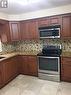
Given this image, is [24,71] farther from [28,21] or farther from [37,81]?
[28,21]

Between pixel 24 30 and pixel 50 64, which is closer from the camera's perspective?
pixel 50 64

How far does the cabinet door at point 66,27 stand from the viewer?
10.9 ft

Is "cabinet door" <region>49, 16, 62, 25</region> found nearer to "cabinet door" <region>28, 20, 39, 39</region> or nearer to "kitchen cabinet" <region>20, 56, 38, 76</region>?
"cabinet door" <region>28, 20, 39, 39</region>

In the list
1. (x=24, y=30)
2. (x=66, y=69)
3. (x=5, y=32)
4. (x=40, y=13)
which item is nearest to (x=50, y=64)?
(x=66, y=69)

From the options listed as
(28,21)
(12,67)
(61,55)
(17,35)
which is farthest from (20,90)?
(28,21)

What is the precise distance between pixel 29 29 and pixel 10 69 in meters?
1.66

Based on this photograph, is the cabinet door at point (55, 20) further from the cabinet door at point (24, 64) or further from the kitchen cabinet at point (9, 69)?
the kitchen cabinet at point (9, 69)

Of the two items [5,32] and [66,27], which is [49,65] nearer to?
[66,27]

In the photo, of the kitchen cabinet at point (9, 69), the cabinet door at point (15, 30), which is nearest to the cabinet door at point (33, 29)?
the cabinet door at point (15, 30)

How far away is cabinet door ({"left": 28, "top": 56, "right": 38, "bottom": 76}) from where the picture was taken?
3.72m

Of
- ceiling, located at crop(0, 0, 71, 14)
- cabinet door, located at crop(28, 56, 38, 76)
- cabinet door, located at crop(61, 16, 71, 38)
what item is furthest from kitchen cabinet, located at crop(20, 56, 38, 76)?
ceiling, located at crop(0, 0, 71, 14)

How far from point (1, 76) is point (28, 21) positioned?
87.1 inches

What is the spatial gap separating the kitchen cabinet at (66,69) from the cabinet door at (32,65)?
3.18 feet

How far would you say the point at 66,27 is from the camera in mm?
3359
